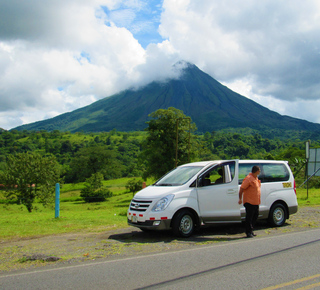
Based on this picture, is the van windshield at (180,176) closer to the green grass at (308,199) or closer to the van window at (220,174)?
the van window at (220,174)

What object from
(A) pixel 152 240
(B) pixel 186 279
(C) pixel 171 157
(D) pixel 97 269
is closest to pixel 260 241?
(A) pixel 152 240

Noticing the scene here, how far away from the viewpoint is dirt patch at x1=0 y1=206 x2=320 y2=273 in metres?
6.46

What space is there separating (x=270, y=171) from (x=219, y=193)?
7.34ft

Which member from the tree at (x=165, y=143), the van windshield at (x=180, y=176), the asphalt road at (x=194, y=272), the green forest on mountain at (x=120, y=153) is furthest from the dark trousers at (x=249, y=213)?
the tree at (x=165, y=143)

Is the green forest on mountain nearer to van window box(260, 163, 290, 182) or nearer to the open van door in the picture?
van window box(260, 163, 290, 182)

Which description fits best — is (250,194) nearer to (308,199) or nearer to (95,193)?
(308,199)

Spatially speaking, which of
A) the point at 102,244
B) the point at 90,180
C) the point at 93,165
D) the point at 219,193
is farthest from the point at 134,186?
the point at 102,244

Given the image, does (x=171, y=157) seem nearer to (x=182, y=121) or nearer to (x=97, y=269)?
(x=182, y=121)

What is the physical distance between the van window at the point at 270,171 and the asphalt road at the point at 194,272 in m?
2.88

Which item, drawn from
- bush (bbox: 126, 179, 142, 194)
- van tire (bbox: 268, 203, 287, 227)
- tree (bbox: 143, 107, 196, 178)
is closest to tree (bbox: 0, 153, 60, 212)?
tree (bbox: 143, 107, 196, 178)

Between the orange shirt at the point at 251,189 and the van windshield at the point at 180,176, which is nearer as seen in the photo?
the orange shirt at the point at 251,189

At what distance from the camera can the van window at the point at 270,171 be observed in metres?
9.62

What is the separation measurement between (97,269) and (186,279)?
5.32ft

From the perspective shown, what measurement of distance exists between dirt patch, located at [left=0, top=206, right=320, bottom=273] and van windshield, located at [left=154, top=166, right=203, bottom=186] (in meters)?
1.41
